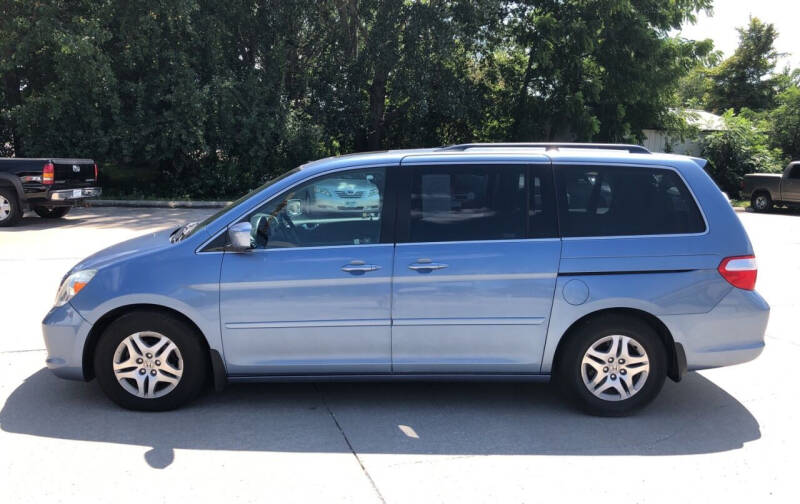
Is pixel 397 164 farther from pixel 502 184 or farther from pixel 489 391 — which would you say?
pixel 489 391

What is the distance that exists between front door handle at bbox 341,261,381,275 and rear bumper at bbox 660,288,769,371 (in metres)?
1.98

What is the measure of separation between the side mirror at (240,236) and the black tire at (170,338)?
65cm

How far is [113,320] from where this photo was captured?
4.60 meters

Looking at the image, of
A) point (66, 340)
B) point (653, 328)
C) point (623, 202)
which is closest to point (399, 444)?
point (653, 328)

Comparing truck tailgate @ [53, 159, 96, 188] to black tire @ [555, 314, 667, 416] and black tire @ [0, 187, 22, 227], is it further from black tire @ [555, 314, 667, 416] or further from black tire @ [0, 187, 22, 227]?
black tire @ [555, 314, 667, 416]

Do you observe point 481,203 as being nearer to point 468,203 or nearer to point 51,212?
point 468,203

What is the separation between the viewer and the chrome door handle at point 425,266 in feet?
14.7

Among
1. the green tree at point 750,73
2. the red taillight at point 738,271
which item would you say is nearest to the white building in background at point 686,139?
the green tree at point 750,73

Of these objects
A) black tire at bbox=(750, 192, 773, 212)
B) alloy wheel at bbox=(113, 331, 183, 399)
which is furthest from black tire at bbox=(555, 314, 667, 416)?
black tire at bbox=(750, 192, 773, 212)

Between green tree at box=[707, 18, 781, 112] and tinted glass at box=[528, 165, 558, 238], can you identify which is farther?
green tree at box=[707, 18, 781, 112]

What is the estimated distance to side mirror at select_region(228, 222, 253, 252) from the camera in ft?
14.6

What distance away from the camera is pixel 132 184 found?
832 inches

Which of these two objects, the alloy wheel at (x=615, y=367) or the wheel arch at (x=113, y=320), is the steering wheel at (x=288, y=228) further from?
the alloy wheel at (x=615, y=367)

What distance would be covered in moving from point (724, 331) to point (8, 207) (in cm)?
1370
